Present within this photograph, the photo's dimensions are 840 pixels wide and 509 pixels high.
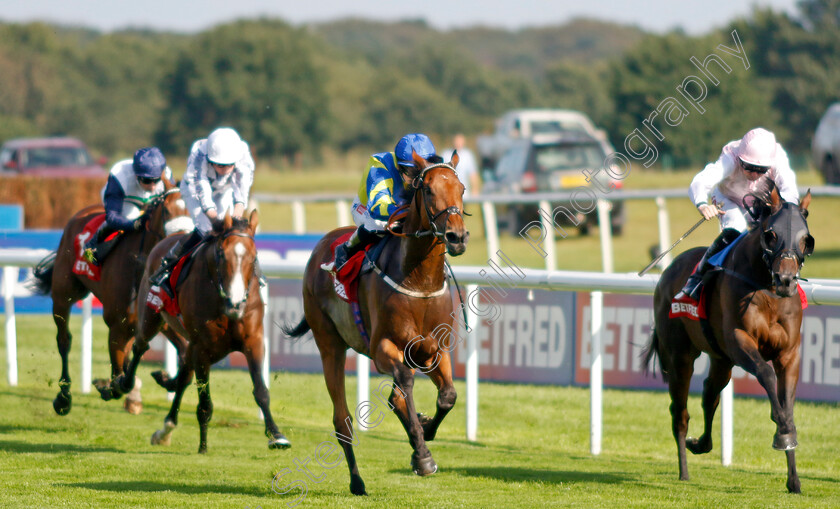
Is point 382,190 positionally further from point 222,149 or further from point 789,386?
point 789,386

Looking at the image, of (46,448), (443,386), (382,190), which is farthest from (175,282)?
(443,386)

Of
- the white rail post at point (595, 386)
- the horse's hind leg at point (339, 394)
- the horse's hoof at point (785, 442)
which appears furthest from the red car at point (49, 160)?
the horse's hoof at point (785, 442)

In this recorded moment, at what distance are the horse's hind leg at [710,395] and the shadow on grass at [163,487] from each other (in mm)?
2291

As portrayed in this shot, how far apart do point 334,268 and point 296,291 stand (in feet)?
12.7

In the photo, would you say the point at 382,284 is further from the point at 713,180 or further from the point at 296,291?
the point at 296,291

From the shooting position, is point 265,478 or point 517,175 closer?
point 265,478

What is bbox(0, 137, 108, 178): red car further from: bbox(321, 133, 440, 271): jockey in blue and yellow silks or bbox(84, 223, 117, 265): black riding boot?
bbox(321, 133, 440, 271): jockey in blue and yellow silks

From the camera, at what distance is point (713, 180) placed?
5.82 metres

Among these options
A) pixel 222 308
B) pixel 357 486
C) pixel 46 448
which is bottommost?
pixel 46 448

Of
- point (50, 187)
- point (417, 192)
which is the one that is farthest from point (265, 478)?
point (50, 187)

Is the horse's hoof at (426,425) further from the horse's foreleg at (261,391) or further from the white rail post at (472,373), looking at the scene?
the white rail post at (472,373)

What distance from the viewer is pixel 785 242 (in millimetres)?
5102

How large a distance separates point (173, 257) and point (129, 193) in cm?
136

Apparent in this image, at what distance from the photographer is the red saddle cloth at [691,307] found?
5.71 m
